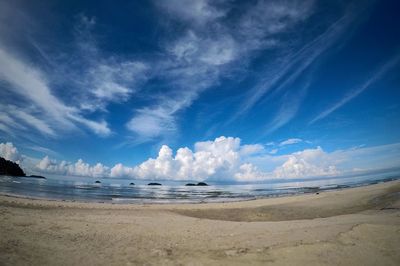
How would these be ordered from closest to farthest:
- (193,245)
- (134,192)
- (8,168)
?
(193,245)
(134,192)
(8,168)

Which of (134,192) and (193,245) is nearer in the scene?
(193,245)

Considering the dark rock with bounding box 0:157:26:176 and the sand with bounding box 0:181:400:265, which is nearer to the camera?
the sand with bounding box 0:181:400:265

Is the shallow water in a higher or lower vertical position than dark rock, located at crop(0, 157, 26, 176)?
lower

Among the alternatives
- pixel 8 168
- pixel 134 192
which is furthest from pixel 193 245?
pixel 8 168

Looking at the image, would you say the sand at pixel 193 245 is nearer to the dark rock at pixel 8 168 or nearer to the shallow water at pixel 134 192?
the shallow water at pixel 134 192

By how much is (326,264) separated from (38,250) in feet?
31.5

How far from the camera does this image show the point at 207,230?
1282 cm

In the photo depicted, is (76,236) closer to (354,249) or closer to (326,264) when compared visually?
(326,264)

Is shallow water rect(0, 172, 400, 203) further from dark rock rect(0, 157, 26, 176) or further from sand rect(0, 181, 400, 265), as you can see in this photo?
dark rock rect(0, 157, 26, 176)

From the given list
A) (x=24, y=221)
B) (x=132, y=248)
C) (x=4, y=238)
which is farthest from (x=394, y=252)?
(x=24, y=221)

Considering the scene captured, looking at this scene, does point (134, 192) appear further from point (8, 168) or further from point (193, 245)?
point (8, 168)

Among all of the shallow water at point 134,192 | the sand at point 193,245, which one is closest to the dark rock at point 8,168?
the shallow water at point 134,192

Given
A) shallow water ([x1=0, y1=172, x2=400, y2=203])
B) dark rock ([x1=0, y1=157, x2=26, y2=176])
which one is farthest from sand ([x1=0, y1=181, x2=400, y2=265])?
dark rock ([x1=0, y1=157, x2=26, y2=176])

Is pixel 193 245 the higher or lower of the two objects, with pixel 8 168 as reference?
lower
